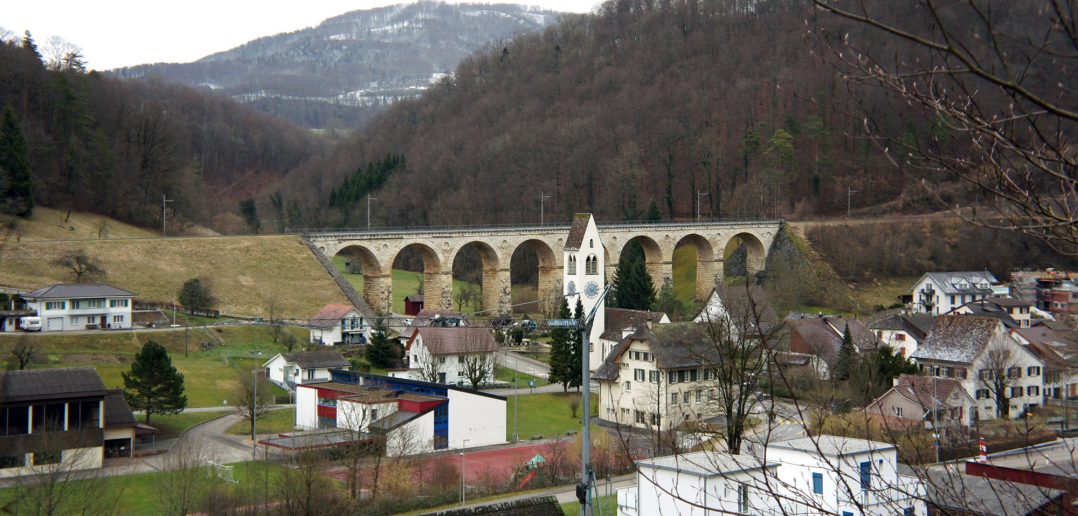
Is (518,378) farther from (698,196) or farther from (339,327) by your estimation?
(698,196)

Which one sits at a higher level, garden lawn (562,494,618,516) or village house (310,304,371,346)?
village house (310,304,371,346)

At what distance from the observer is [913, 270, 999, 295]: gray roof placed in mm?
47438

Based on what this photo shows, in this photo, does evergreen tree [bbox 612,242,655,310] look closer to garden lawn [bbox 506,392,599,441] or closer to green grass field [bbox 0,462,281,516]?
garden lawn [bbox 506,392,599,441]

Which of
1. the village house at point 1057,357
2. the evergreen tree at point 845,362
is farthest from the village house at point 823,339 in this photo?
the village house at point 1057,357

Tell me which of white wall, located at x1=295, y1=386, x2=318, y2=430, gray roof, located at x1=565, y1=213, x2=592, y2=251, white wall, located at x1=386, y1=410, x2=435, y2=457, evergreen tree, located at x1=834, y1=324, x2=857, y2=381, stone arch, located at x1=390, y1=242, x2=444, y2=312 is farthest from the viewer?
stone arch, located at x1=390, y1=242, x2=444, y2=312

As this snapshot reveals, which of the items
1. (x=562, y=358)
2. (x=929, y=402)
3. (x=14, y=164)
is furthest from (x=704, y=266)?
(x=14, y=164)

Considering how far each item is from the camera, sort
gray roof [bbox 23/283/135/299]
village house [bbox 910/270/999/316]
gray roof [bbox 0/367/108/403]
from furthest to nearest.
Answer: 1. village house [bbox 910/270/999/316]
2. gray roof [bbox 23/283/135/299]
3. gray roof [bbox 0/367/108/403]

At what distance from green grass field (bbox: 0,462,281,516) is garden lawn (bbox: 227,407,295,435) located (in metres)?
4.24

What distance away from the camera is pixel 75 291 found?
3631 cm

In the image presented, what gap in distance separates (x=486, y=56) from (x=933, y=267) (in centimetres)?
6862

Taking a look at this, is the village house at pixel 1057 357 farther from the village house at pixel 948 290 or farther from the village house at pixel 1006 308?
the village house at pixel 948 290

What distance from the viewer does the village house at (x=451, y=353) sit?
3575 centimetres

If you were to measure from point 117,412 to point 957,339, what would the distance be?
2553 centimetres

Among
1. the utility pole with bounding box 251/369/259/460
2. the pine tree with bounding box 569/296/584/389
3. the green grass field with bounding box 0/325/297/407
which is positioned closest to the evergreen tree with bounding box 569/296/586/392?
the pine tree with bounding box 569/296/584/389
